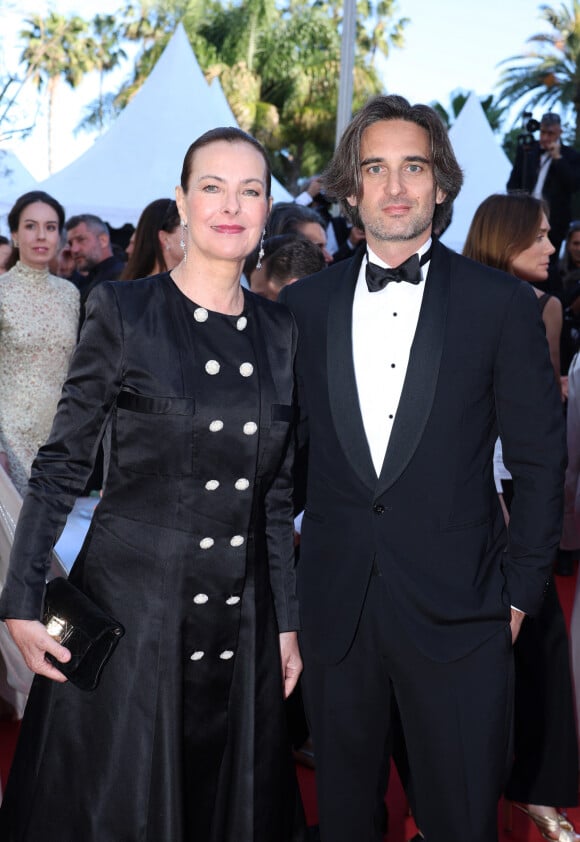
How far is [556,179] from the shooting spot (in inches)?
414

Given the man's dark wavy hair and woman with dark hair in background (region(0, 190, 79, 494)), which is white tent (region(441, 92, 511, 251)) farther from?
the man's dark wavy hair

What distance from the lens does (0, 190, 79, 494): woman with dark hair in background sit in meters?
5.03

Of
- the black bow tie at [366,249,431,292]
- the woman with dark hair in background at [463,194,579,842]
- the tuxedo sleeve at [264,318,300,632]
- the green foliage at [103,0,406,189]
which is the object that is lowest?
the woman with dark hair in background at [463,194,579,842]

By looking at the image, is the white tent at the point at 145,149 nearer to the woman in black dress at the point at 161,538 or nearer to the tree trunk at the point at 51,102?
the woman in black dress at the point at 161,538

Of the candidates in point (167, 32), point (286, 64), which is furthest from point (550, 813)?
point (167, 32)

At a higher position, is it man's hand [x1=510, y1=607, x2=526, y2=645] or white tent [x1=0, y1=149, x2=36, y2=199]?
white tent [x1=0, y1=149, x2=36, y2=199]

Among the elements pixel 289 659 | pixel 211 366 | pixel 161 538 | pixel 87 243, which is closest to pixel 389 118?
pixel 211 366

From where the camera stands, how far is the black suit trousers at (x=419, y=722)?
2533 mm

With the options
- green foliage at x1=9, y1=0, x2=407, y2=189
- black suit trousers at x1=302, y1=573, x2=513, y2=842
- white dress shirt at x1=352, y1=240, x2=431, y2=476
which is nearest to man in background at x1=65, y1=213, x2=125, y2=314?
white dress shirt at x1=352, y1=240, x2=431, y2=476

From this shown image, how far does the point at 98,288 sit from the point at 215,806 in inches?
49.4

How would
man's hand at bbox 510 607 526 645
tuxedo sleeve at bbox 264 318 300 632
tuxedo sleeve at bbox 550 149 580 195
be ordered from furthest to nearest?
tuxedo sleeve at bbox 550 149 580 195
man's hand at bbox 510 607 526 645
tuxedo sleeve at bbox 264 318 300 632

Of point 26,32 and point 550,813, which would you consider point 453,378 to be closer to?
point 550,813

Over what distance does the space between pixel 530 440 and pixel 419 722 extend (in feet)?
2.52

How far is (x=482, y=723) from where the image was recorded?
252cm
